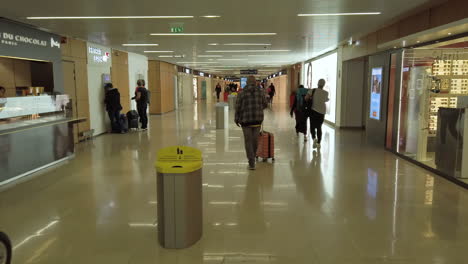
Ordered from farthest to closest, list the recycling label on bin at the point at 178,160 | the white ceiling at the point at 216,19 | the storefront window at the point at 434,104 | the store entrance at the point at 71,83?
1. the store entrance at the point at 71,83
2. the white ceiling at the point at 216,19
3. the storefront window at the point at 434,104
4. the recycling label on bin at the point at 178,160

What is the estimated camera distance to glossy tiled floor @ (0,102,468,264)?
3260 millimetres

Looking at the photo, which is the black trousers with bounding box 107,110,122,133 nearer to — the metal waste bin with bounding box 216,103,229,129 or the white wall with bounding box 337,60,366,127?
the metal waste bin with bounding box 216,103,229,129

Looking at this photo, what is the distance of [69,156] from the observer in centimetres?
761

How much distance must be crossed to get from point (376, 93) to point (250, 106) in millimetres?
4563

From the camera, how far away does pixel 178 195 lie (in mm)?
3162

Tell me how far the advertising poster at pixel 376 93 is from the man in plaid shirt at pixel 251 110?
402 centimetres

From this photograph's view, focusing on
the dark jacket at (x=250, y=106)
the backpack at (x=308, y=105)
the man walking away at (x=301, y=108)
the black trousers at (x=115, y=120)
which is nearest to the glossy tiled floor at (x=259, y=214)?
the dark jacket at (x=250, y=106)

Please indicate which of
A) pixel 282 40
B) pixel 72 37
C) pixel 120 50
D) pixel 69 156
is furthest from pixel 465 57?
pixel 120 50

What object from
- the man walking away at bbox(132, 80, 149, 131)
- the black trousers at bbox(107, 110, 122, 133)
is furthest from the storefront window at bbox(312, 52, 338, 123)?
the black trousers at bbox(107, 110, 122, 133)

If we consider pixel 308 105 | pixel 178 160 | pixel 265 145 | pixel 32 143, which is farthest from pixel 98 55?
pixel 178 160

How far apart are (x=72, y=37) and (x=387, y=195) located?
8.66m

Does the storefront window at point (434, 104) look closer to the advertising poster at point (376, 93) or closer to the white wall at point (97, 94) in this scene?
the advertising poster at point (376, 93)

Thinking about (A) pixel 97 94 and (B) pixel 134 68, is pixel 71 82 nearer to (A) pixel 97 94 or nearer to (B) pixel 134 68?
(A) pixel 97 94

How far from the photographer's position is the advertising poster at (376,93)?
29.0 feet
